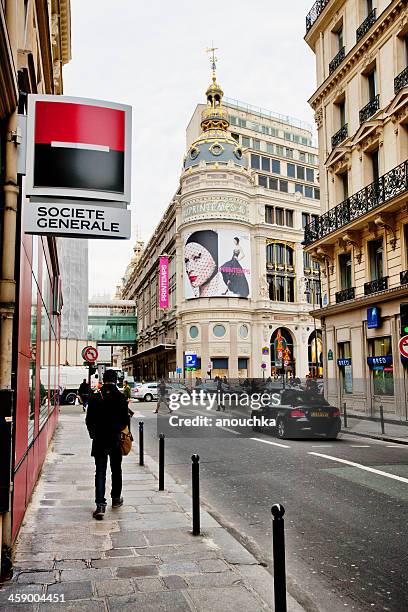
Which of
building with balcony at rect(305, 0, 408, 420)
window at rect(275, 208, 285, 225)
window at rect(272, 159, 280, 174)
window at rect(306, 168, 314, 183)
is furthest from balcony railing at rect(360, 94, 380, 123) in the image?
window at rect(306, 168, 314, 183)

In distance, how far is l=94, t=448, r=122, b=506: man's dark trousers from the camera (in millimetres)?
7808

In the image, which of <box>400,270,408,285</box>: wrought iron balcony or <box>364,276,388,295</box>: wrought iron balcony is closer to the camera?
<box>400,270,408,285</box>: wrought iron balcony

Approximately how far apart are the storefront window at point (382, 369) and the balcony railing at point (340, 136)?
991cm

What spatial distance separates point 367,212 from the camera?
2483 centimetres

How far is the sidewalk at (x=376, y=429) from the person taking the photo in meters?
17.3

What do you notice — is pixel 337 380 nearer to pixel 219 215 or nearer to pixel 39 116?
pixel 39 116

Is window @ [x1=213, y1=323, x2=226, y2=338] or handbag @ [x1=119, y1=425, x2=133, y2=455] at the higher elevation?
window @ [x1=213, y1=323, x2=226, y2=338]

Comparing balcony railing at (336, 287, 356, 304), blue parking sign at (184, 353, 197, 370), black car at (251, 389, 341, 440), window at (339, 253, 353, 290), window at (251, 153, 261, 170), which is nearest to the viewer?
black car at (251, 389, 341, 440)

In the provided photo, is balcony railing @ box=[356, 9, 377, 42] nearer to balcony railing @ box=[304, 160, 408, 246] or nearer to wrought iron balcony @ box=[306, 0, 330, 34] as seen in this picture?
wrought iron balcony @ box=[306, 0, 330, 34]

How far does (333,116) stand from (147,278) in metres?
66.3

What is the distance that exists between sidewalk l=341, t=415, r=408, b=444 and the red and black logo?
42.4 feet

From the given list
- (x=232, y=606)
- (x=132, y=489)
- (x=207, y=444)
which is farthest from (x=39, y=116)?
(x=207, y=444)

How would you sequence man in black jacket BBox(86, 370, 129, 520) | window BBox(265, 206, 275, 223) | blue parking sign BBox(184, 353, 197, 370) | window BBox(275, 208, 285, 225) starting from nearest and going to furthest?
1. man in black jacket BBox(86, 370, 129, 520)
2. blue parking sign BBox(184, 353, 197, 370)
3. window BBox(265, 206, 275, 223)
4. window BBox(275, 208, 285, 225)

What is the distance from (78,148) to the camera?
6.21 metres
